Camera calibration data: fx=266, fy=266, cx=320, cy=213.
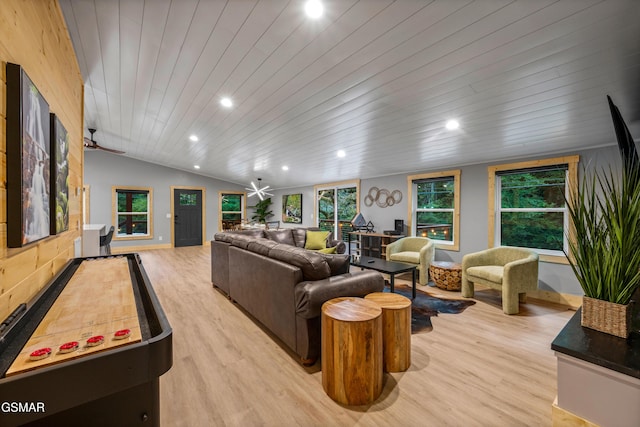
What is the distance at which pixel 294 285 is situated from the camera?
2301 millimetres

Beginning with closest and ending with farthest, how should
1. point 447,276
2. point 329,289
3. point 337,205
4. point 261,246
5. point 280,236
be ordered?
point 329,289 < point 261,246 < point 447,276 < point 280,236 < point 337,205

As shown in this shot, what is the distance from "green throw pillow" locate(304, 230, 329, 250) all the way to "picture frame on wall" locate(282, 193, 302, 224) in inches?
124

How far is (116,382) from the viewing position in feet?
2.62

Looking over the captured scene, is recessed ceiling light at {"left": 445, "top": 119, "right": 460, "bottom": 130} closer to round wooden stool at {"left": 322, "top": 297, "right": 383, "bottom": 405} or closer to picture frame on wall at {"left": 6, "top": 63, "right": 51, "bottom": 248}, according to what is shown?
round wooden stool at {"left": 322, "top": 297, "right": 383, "bottom": 405}

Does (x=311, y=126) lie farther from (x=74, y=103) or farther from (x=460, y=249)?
(x=460, y=249)

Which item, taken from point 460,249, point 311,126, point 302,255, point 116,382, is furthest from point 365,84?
point 460,249

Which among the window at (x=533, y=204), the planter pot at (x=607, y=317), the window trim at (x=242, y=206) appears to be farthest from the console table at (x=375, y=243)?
the window trim at (x=242, y=206)

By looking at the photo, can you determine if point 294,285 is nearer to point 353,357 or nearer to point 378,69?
point 353,357

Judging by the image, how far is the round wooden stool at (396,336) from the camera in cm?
214

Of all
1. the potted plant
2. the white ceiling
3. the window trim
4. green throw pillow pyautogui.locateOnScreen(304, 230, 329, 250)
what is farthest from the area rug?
the window trim

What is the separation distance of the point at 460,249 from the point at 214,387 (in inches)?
173

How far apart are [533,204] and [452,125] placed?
2.09m

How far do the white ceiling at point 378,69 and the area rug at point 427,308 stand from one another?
7.33 ft

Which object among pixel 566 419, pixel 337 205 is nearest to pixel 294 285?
pixel 566 419
